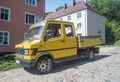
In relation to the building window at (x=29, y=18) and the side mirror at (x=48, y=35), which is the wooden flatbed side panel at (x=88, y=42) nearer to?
the side mirror at (x=48, y=35)

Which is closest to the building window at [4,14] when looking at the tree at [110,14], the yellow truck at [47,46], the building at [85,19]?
the yellow truck at [47,46]

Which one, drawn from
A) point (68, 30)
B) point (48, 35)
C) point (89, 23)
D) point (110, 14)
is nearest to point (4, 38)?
point (68, 30)

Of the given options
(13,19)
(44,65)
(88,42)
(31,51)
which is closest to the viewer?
(31,51)

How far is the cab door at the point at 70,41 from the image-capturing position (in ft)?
34.7

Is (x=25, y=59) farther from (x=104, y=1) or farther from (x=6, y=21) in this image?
(x=104, y=1)

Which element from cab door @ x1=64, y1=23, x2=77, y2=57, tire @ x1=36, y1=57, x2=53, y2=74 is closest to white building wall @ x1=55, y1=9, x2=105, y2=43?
cab door @ x1=64, y1=23, x2=77, y2=57

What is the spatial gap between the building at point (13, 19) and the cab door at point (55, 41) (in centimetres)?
1375

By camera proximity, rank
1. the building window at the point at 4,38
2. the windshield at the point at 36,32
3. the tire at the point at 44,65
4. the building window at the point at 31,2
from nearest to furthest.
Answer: the tire at the point at 44,65 → the windshield at the point at 36,32 → the building window at the point at 4,38 → the building window at the point at 31,2

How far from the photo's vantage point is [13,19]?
23375mm

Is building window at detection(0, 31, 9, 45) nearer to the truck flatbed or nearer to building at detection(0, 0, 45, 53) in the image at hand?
building at detection(0, 0, 45, 53)

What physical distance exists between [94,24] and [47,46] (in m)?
34.6

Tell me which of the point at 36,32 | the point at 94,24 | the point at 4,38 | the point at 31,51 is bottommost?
the point at 31,51

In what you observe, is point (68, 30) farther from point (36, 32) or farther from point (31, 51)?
point (31, 51)

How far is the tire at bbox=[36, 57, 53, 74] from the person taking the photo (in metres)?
9.26
